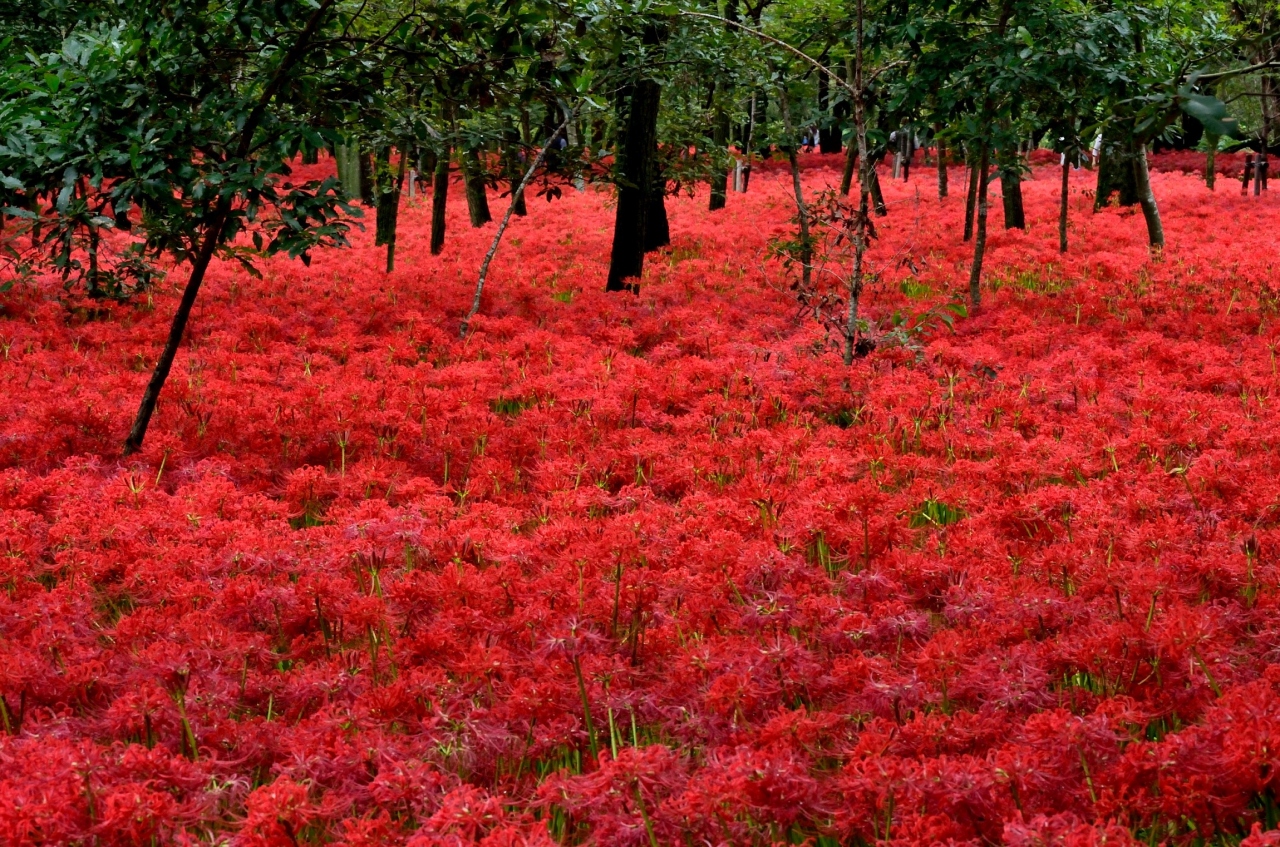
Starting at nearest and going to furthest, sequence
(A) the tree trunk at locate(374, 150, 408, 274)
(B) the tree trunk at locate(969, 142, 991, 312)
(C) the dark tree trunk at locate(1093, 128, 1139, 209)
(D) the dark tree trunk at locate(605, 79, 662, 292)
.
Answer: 1. (B) the tree trunk at locate(969, 142, 991, 312)
2. (D) the dark tree trunk at locate(605, 79, 662, 292)
3. (A) the tree trunk at locate(374, 150, 408, 274)
4. (C) the dark tree trunk at locate(1093, 128, 1139, 209)

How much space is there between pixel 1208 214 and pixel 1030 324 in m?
8.54

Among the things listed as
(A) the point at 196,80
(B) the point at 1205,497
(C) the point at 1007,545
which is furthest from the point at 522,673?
(A) the point at 196,80

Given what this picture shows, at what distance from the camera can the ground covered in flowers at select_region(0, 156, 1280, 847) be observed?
8.73ft

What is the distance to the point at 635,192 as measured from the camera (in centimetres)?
1109

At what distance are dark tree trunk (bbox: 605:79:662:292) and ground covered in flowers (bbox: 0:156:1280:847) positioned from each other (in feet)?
7.06

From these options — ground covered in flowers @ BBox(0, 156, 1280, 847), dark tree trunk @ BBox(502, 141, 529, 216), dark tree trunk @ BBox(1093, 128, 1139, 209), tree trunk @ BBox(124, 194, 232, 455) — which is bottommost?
ground covered in flowers @ BBox(0, 156, 1280, 847)

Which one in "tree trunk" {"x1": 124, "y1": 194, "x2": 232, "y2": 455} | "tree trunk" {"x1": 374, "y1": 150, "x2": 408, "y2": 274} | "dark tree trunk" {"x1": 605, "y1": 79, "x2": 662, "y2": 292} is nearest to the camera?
"tree trunk" {"x1": 124, "y1": 194, "x2": 232, "y2": 455}

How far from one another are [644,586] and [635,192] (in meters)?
7.70

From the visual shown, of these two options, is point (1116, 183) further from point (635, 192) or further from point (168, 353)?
point (168, 353)

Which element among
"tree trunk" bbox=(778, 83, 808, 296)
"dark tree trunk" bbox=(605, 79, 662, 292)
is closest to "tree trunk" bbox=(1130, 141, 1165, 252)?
"tree trunk" bbox=(778, 83, 808, 296)

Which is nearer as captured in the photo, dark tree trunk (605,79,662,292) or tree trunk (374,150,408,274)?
dark tree trunk (605,79,662,292)

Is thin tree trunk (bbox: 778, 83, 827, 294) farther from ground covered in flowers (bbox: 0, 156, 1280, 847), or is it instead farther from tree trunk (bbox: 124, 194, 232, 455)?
tree trunk (bbox: 124, 194, 232, 455)

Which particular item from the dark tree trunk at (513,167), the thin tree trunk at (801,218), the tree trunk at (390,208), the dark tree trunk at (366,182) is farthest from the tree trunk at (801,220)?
the dark tree trunk at (366,182)

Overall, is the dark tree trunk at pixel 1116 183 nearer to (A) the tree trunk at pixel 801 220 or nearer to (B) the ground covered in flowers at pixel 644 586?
(A) the tree trunk at pixel 801 220
